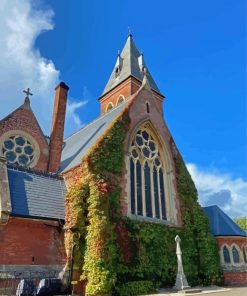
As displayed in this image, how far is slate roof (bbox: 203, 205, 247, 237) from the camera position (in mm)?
19875

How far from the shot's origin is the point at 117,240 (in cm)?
1428

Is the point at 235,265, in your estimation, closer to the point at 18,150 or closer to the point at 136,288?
the point at 136,288

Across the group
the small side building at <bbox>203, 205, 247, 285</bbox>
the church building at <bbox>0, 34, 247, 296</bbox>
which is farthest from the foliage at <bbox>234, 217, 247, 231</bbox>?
the church building at <bbox>0, 34, 247, 296</bbox>

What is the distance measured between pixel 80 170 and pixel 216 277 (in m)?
10.4

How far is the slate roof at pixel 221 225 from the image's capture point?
19875 mm

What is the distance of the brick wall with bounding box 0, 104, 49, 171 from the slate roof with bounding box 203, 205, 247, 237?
12392mm

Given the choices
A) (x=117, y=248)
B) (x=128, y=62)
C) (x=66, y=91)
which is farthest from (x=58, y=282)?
(x=128, y=62)

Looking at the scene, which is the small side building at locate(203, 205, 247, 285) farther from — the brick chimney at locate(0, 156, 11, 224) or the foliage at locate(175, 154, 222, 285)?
the brick chimney at locate(0, 156, 11, 224)

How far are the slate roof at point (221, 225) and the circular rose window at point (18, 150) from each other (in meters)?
13.5

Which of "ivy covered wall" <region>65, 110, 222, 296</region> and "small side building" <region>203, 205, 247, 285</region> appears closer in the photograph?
"ivy covered wall" <region>65, 110, 222, 296</region>

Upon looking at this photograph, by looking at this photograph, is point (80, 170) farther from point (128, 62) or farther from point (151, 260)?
point (128, 62)

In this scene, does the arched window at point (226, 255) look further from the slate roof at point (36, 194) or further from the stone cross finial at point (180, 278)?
the slate roof at point (36, 194)

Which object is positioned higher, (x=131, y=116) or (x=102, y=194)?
(x=131, y=116)

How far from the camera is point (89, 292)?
40.6ft
